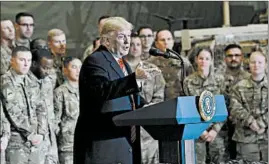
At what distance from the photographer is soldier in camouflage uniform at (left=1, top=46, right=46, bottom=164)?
3.87m

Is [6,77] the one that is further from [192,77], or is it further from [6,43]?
[192,77]

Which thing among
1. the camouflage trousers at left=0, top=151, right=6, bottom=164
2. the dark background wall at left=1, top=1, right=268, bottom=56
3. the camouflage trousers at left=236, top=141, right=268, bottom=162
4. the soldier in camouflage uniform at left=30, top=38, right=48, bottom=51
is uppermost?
the dark background wall at left=1, top=1, right=268, bottom=56

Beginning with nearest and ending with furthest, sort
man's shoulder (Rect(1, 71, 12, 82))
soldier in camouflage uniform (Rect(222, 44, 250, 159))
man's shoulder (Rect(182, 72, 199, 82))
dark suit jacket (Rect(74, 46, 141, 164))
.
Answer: dark suit jacket (Rect(74, 46, 141, 164)), man's shoulder (Rect(1, 71, 12, 82)), man's shoulder (Rect(182, 72, 199, 82)), soldier in camouflage uniform (Rect(222, 44, 250, 159))

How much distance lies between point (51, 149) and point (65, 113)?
0.93 feet

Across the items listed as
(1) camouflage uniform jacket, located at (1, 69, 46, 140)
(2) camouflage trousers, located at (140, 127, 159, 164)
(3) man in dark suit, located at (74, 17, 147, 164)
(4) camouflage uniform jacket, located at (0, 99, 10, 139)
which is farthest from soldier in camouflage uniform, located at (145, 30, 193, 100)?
(3) man in dark suit, located at (74, 17, 147, 164)

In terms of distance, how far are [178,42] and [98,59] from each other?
2.55 m

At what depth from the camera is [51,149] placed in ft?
13.4

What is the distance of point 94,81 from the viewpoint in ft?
8.28

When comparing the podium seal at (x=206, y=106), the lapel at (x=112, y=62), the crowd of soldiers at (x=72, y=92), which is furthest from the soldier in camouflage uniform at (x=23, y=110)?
the podium seal at (x=206, y=106)

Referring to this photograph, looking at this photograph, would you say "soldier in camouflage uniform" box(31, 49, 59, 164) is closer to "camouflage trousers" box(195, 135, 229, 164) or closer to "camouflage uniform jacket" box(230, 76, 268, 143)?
"camouflage trousers" box(195, 135, 229, 164)

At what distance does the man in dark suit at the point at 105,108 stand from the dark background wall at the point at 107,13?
80.3 inches

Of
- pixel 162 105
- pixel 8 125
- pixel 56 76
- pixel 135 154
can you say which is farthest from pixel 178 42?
pixel 162 105

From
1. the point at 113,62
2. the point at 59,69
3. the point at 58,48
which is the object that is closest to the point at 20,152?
the point at 59,69

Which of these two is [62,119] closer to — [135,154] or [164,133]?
[135,154]
